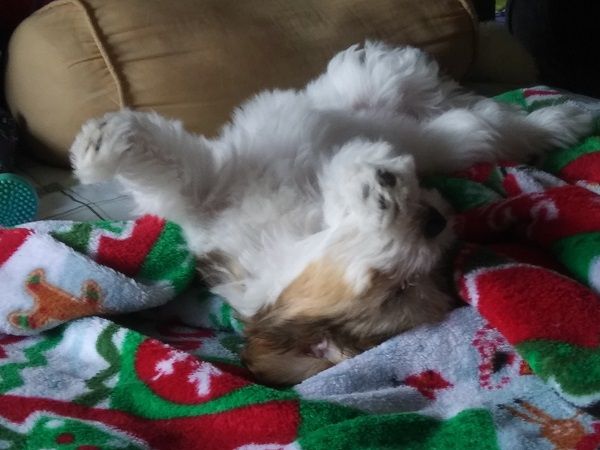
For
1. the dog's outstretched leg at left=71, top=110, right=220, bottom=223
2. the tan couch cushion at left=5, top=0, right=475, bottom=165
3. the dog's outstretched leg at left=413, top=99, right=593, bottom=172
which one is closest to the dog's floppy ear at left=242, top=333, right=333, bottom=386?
the dog's outstretched leg at left=71, top=110, right=220, bottom=223

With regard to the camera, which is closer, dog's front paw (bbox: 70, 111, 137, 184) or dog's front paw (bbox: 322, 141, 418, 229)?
dog's front paw (bbox: 322, 141, 418, 229)

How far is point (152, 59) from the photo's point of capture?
2.03m

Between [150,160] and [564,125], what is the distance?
1.10 meters

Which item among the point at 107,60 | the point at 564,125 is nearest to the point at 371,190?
the point at 564,125

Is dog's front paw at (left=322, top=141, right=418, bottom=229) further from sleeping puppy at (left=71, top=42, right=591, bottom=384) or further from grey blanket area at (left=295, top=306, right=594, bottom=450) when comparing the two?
grey blanket area at (left=295, top=306, right=594, bottom=450)

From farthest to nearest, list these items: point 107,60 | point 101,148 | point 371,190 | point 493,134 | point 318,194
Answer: point 107,60 → point 493,134 → point 318,194 → point 101,148 → point 371,190

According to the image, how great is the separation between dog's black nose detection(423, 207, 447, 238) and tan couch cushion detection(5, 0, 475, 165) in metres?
0.91

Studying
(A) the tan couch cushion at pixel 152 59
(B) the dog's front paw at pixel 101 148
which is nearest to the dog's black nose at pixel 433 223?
(B) the dog's front paw at pixel 101 148

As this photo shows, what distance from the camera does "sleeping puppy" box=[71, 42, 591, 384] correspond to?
1336 millimetres

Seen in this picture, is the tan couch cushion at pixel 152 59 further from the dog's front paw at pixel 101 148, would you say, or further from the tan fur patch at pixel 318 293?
the tan fur patch at pixel 318 293

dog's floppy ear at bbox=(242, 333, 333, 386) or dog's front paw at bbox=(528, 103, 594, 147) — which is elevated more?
dog's front paw at bbox=(528, 103, 594, 147)

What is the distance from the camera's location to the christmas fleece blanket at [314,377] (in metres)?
1.18

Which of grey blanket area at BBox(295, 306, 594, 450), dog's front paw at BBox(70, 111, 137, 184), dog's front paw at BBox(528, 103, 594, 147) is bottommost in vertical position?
grey blanket area at BBox(295, 306, 594, 450)

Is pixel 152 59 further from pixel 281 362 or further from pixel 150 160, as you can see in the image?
pixel 281 362
